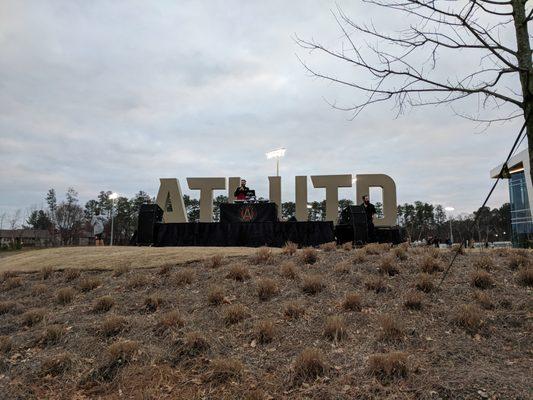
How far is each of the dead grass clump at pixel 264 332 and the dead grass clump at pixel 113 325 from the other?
2.19m

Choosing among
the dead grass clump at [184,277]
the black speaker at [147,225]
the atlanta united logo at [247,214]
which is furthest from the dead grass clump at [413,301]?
the black speaker at [147,225]

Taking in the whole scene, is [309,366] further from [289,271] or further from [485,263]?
[485,263]

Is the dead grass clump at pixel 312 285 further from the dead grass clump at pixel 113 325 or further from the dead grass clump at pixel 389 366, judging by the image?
the dead grass clump at pixel 113 325

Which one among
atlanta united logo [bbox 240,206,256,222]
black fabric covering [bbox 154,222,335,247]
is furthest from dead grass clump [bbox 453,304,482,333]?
atlanta united logo [bbox 240,206,256,222]

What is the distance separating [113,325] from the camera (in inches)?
268

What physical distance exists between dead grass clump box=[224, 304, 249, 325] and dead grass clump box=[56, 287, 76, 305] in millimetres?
3472

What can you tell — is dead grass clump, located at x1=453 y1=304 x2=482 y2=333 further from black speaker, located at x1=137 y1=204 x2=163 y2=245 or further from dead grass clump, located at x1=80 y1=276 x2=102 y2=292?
black speaker, located at x1=137 y1=204 x2=163 y2=245

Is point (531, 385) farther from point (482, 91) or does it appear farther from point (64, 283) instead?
point (64, 283)

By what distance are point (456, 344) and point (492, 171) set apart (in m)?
41.2

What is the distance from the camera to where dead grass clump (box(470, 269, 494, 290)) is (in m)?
7.64

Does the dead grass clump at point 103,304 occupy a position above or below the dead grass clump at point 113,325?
above

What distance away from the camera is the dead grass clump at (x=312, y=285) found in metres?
7.84

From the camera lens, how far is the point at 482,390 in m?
4.49

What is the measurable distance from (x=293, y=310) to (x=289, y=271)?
1.89m
